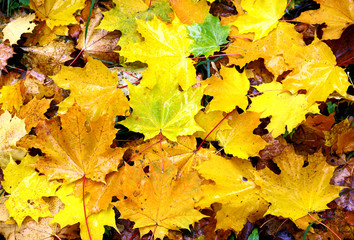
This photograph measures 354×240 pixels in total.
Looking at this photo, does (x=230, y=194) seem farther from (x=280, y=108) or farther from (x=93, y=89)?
(x=93, y=89)

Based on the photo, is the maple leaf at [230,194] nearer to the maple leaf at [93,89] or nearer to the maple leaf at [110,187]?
the maple leaf at [110,187]

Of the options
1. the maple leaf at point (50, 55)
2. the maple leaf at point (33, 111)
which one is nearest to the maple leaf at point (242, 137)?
the maple leaf at point (33, 111)

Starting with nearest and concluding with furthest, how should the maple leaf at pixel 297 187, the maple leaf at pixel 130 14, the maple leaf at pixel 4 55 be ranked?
the maple leaf at pixel 297 187, the maple leaf at pixel 130 14, the maple leaf at pixel 4 55

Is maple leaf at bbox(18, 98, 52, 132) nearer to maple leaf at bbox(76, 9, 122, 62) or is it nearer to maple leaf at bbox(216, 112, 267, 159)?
maple leaf at bbox(76, 9, 122, 62)

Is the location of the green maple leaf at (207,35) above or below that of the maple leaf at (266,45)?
above

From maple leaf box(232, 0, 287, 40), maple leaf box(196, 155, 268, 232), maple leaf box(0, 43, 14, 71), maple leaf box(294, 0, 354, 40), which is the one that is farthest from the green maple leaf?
maple leaf box(0, 43, 14, 71)

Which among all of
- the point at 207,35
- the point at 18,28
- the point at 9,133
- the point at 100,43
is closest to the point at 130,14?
the point at 100,43

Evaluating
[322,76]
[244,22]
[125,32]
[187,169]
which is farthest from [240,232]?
[125,32]
